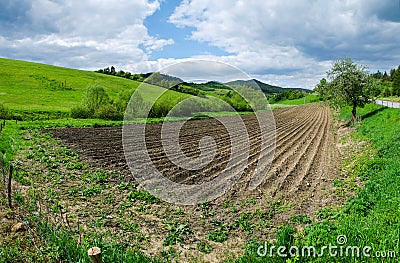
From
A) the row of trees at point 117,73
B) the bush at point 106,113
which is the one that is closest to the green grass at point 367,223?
the bush at point 106,113

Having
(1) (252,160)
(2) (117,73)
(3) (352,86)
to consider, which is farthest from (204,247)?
(2) (117,73)

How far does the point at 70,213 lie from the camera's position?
795cm

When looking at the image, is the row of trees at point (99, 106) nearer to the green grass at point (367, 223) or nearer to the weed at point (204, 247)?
the green grass at point (367, 223)

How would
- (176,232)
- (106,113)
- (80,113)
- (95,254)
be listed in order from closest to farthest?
(95,254)
(176,232)
(106,113)
(80,113)

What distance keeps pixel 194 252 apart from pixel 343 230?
9.55 ft

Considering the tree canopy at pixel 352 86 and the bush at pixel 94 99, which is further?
the bush at pixel 94 99

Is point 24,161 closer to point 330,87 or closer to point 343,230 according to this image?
point 343,230

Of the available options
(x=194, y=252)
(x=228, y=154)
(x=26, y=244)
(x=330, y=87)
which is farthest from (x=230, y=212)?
(x=330, y=87)

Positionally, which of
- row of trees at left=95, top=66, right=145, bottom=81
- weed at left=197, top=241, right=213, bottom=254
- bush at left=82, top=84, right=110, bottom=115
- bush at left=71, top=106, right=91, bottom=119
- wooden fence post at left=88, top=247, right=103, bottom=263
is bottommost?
weed at left=197, top=241, right=213, bottom=254

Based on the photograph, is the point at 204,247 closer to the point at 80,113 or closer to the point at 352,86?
the point at 352,86

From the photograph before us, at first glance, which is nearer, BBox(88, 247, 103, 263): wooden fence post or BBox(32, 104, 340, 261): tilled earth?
BBox(88, 247, 103, 263): wooden fence post

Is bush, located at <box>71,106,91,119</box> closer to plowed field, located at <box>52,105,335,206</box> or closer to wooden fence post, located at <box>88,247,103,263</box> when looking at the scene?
plowed field, located at <box>52,105,335,206</box>

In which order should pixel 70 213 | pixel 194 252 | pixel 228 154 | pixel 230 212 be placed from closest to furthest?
pixel 194 252, pixel 70 213, pixel 230 212, pixel 228 154

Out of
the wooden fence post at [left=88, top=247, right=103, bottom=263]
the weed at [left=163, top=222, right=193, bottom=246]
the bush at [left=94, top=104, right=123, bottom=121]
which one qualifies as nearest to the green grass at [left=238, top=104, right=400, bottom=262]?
the weed at [left=163, top=222, right=193, bottom=246]
